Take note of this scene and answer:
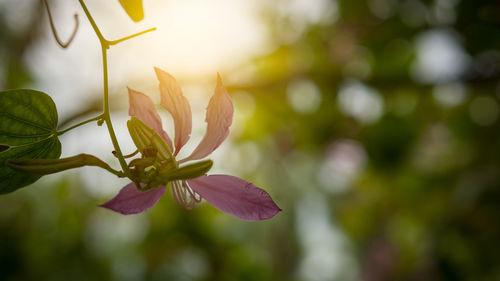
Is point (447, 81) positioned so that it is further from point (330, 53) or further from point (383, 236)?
point (383, 236)

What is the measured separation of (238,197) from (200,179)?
4 cm

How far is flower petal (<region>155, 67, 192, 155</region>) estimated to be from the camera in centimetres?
32

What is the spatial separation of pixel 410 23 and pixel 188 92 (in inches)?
28.3

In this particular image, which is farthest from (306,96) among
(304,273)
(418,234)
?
(304,273)

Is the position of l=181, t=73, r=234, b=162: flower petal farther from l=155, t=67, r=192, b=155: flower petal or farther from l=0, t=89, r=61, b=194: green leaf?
l=0, t=89, r=61, b=194: green leaf

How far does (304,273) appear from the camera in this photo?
397cm

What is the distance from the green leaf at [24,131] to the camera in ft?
1.01

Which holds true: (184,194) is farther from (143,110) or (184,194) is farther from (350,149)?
(350,149)

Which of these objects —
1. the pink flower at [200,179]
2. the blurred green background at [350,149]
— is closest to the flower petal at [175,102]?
the pink flower at [200,179]

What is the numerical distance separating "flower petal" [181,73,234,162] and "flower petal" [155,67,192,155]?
0.02 m

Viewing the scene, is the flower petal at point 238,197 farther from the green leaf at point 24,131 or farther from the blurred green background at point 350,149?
the blurred green background at point 350,149

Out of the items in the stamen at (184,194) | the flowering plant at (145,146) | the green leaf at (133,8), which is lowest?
the stamen at (184,194)

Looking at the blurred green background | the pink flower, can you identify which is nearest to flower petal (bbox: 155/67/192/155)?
the pink flower

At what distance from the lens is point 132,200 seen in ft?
1.05
